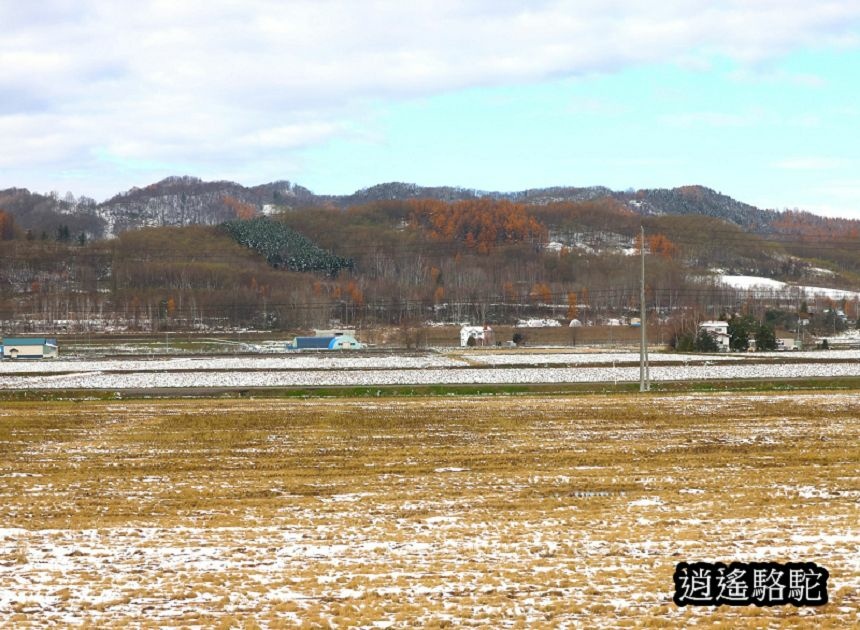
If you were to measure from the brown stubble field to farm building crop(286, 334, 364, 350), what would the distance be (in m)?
60.8

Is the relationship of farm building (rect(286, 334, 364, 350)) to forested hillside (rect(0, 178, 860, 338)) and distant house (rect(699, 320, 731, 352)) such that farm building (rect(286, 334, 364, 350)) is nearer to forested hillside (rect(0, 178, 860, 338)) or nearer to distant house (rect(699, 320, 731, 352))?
forested hillside (rect(0, 178, 860, 338))

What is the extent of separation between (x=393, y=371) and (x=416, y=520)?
39840 millimetres

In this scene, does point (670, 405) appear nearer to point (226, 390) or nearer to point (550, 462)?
point (550, 462)

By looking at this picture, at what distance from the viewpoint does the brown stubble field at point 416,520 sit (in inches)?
399

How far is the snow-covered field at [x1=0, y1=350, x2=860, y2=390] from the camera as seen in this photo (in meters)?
46.0

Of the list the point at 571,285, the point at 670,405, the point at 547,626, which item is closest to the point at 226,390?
the point at 670,405

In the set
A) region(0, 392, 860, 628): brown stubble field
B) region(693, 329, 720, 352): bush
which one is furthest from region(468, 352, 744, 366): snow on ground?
region(0, 392, 860, 628): brown stubble field

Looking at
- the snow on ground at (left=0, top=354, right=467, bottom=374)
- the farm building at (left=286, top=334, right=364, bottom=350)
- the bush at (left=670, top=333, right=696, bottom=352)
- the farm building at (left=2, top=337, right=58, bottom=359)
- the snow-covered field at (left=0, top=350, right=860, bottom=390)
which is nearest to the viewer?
the snow-covered field at (left=0, top=350, right=860, bottom=390)

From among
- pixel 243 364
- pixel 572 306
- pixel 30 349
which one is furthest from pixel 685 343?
pixel 572 306

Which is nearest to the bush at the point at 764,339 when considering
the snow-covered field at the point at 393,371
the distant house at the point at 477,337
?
the snow-covered field at the point at 393,371

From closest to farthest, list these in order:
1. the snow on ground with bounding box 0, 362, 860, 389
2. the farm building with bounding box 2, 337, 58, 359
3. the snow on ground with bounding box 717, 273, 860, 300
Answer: the snow on ground with bounding box 0, 362, 860, 389 < the farm building with bounding box 2, 337, 58, 359 < the snow on ground with bounding box 717, 273, 860, 300

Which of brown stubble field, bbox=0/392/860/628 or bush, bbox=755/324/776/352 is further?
bush, bbox=755/324/776/352

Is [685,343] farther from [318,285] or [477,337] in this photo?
[318,285]

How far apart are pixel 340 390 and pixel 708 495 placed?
86.3ft
